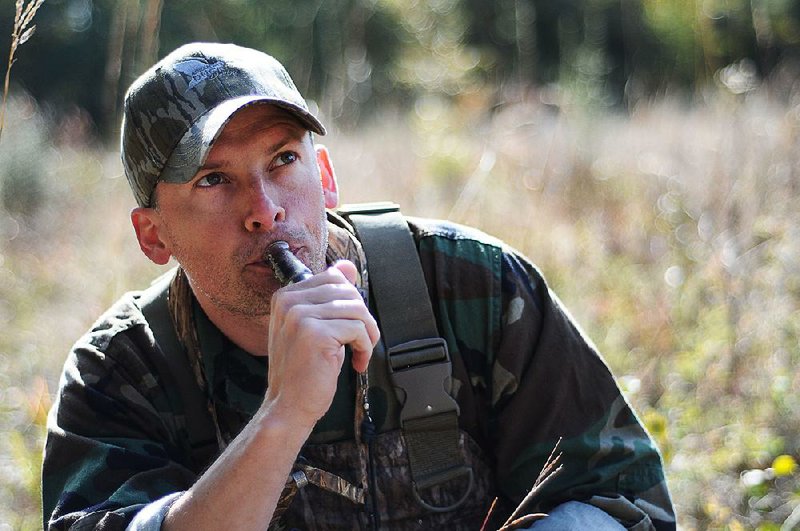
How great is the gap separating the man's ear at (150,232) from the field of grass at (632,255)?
4.07ft

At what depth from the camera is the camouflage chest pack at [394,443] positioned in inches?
86.4

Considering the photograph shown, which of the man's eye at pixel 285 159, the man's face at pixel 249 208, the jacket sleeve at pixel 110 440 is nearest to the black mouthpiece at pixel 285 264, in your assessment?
the man's face at pixel 249 208

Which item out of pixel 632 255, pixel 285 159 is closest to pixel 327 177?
pixel 285 159

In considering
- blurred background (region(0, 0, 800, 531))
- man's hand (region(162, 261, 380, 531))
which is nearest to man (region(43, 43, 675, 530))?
man's hand (region(162, 261, 380, 531))

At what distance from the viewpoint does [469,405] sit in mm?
2301

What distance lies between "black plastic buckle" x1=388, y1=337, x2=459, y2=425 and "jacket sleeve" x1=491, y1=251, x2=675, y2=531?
15cm

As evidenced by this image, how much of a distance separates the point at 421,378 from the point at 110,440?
75 cm

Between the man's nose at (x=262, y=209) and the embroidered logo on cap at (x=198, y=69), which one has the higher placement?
the embroidered logo on cap at (x=198, y=69)

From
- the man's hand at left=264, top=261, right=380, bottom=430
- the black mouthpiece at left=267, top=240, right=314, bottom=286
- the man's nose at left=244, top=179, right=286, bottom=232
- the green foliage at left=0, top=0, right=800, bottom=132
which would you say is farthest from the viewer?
the green foliage at left=0, top=0, right=800, bottom=132

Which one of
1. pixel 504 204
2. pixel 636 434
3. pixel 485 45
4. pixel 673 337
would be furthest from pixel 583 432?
pixel 485 45

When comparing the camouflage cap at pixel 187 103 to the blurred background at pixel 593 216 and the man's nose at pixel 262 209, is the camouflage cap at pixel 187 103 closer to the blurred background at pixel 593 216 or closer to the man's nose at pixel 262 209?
the man's nose at pixel 262 209

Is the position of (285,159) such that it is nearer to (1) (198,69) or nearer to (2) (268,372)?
(1) (198,69)

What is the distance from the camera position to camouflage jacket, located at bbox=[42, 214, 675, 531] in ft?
7.02

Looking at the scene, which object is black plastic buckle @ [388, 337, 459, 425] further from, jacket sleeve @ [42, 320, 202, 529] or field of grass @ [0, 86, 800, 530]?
field of grass @ [0, 86, 800, 530]
